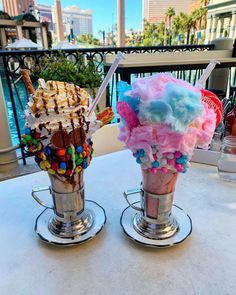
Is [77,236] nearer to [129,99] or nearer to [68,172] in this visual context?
[68,172]

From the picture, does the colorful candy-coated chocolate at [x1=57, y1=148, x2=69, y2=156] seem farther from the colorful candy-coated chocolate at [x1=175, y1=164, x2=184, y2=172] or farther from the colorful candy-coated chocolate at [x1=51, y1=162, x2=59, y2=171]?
the colorful candy-coated chocolate at [x1=175, y1=164, x2=184, y2=172]

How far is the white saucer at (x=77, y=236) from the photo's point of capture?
581 millimetres

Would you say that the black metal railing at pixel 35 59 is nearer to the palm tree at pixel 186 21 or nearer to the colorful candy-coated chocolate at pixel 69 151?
the colorful candy-coated chocolate at pixel 69 151

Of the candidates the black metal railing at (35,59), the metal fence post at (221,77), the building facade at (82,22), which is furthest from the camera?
the building facade at (82,22)

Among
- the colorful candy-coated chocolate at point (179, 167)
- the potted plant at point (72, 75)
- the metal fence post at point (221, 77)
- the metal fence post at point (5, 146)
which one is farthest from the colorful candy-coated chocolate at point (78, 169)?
the metal fence post at point (221, 77)

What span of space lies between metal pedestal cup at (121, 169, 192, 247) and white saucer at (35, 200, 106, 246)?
69mm

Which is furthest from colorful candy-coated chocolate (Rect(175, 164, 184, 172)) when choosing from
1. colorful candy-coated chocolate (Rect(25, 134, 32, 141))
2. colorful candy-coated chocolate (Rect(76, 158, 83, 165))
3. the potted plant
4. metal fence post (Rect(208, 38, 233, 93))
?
metal fence post (Rect(208, 38, 233, 93))

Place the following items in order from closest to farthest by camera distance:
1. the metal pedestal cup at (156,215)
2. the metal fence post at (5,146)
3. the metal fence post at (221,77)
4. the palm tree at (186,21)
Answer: the metal pedestal cup at (156,215) < the metal fence post at (5,146) < the metal fence post at (221,77) < the palm tree at (186,21)

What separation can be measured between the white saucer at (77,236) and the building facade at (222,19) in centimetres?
1591

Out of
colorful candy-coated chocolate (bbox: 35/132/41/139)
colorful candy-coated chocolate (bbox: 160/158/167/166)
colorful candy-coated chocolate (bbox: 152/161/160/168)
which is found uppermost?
colorful candy-coated chocolate (bbox: 35/132/41/139)

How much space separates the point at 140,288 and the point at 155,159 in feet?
0.83

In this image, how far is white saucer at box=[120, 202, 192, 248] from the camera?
→ 57 centimetres

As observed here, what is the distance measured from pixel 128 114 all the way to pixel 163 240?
0.31 metres

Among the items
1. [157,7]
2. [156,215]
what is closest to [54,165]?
[156,215]
